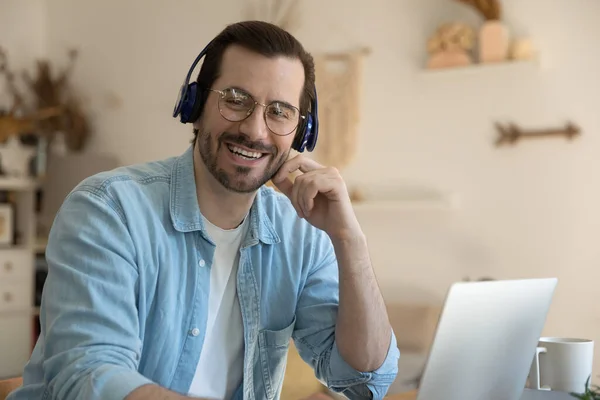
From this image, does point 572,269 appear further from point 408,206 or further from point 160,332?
point 160,332

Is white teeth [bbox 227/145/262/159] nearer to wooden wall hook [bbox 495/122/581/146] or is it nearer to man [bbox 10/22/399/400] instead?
man [bbox 10/22/399/400]

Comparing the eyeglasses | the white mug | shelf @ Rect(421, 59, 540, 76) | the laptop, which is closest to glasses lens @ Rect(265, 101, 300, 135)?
the eyeglasses

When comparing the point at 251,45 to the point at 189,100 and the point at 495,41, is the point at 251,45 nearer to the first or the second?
the point at 189,100

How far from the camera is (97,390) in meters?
1.17

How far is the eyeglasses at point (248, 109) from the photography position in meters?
1.57

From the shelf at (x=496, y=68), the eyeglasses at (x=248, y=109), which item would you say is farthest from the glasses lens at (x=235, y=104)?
the shelf at (x=496, y=68)

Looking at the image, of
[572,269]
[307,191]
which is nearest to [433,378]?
[307,191]

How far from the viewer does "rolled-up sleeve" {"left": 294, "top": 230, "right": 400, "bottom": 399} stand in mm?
1589

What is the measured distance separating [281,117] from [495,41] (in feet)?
6.97

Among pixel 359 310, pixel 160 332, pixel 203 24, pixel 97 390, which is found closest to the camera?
pixel 97 390

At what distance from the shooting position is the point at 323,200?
1638 millimetres

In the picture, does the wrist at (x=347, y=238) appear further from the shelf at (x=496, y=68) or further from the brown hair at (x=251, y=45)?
the shelf at (x=496, y=68)

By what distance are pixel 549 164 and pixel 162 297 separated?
2370 millimetres

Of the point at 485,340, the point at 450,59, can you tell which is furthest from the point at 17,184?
the point at 485,340
